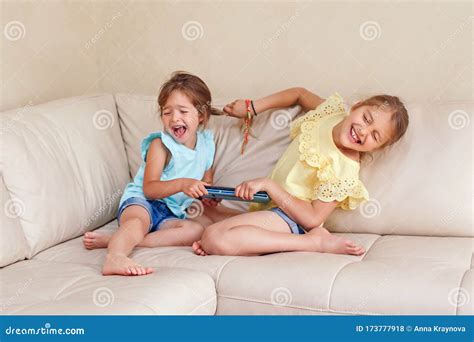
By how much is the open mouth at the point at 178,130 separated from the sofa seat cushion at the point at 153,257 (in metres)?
0.44

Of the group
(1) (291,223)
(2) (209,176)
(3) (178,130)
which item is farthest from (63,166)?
(1) (291,223)

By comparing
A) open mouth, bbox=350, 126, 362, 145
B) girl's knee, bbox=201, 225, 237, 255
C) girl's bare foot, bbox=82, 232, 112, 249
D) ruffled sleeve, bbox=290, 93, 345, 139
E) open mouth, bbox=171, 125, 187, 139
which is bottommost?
girl's bare foot, bbox=82, 232, 112, 249

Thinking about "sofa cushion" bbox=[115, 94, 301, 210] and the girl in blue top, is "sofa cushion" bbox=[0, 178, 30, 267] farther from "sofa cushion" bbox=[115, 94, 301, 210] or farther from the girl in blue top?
"sofa cushion" bbox=[115, 94, 301, 210]

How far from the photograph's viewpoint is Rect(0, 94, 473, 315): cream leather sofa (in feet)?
6.88

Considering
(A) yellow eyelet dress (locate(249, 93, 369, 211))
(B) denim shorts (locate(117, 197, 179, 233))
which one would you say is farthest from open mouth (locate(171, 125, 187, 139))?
(A) yellow eyelet dress (locate(249, 93, 369, 211))

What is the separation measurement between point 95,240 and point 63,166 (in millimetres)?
312

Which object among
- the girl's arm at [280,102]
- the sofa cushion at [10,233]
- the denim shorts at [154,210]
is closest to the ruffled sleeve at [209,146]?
the girl's arm at [280,102]

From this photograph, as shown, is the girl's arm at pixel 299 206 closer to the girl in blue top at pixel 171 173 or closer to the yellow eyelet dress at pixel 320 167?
the yellow eyelet dress at pixel 320 167

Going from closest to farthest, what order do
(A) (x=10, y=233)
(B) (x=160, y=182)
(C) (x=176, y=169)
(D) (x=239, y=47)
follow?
1. (A) (x=10, y=233)
2. (B) (x=160, y=182)
3. (C) (x=176, y=169)
4. (D) (x=239, y=47)

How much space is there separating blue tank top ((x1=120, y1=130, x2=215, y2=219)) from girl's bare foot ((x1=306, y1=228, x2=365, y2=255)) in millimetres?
521

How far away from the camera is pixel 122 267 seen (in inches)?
90.0

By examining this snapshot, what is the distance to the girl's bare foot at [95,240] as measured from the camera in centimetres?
257

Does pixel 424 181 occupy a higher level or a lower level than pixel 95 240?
higher

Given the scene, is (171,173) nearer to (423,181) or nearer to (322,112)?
(322,112)
